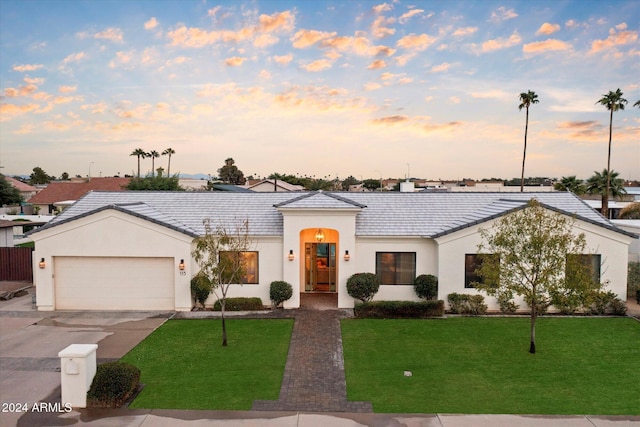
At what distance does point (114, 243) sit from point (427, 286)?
46.0 feet

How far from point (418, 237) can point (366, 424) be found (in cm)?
1087

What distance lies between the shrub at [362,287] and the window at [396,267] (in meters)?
0.93

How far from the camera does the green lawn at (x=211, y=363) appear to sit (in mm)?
9758

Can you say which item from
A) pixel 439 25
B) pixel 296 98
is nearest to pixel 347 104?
pixel 296 98

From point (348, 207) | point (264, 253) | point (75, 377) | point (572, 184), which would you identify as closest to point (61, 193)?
point (264, 253)

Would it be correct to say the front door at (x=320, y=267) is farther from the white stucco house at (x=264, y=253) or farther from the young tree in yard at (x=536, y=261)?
the young tree in yard at (x=536, y=261)

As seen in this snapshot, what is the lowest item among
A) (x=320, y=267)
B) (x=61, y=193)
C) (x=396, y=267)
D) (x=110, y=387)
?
(x=110, y=387)

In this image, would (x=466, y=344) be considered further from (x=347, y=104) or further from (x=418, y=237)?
(x=347, y=104)

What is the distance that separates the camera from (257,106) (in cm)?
2888

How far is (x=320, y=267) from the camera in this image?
68.8ft

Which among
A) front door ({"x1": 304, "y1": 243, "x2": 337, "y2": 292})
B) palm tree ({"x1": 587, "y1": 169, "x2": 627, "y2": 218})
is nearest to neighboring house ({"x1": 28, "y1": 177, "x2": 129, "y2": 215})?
front door ({"x1": 304, "y1": 243, "x2": 337, "y2": 292})

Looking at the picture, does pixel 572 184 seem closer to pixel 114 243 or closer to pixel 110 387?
pixel 114 243

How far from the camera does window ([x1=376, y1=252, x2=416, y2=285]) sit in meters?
18.4

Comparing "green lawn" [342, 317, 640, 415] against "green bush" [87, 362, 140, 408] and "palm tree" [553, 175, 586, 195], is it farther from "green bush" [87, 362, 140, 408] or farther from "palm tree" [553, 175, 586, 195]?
"palm tree" [553, 175, 586, 195]
